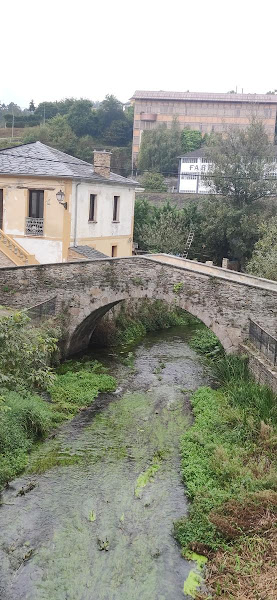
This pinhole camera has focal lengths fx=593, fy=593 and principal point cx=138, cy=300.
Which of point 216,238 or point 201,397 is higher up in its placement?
point 216,238

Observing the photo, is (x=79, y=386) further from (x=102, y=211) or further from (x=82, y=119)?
(x=82, y=119)

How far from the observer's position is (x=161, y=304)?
2808cm

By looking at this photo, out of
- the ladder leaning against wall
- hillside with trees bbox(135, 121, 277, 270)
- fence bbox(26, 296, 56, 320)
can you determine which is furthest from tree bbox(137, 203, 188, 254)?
fence bbox(26, 296, 56, 320)

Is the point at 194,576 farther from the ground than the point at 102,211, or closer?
closer

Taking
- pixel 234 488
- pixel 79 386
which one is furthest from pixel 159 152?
pixel 234 488

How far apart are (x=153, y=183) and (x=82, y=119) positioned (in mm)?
23787

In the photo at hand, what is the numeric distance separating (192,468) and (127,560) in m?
3.28

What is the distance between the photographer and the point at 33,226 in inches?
1027

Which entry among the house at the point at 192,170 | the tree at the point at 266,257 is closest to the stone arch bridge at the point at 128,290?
the tree at the point at 266,257

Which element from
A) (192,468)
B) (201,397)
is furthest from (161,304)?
(192,468)

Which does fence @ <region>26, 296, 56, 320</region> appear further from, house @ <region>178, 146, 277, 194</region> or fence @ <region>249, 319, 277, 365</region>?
house @ <region>178, 146, 277, 194</region>

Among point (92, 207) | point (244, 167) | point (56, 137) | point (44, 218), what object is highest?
point (56, 137)

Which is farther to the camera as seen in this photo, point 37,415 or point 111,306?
point 111,306

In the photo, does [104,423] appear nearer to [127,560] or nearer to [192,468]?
[192,468]
